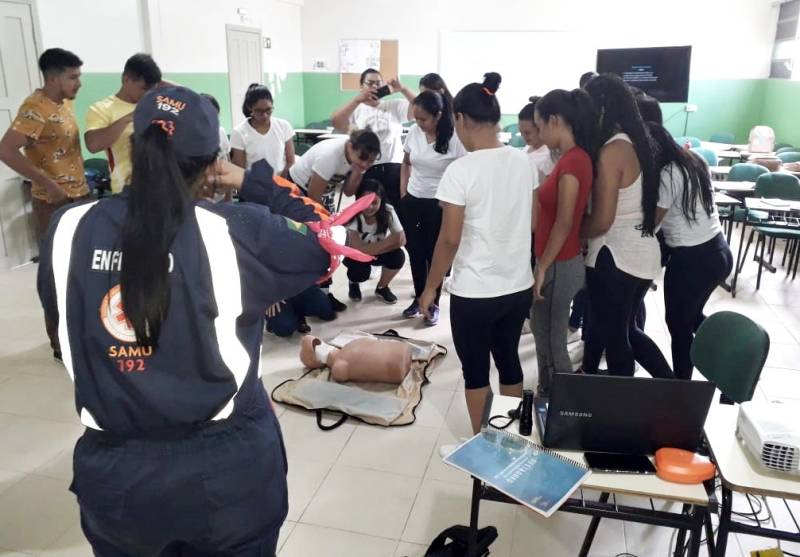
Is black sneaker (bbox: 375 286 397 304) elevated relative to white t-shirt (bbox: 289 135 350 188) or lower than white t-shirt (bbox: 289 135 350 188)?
lower

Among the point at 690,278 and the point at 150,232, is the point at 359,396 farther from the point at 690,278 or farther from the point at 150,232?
the point at 150,232

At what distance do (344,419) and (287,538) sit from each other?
0.81m

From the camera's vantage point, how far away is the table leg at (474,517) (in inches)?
62.9

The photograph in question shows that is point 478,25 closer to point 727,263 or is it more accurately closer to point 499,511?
point 727,263

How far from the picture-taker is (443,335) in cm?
394

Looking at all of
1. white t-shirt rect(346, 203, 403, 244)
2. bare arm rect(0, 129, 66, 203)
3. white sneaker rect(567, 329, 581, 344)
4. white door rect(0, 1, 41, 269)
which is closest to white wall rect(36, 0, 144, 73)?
white door rect(0, 1, 41, 269)

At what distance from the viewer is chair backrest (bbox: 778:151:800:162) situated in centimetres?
677

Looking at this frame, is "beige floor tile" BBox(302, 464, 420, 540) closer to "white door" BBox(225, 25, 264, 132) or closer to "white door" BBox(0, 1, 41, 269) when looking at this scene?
"white door" BBox(0, 1, 41, 269)

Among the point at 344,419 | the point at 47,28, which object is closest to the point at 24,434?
the point at 344,419

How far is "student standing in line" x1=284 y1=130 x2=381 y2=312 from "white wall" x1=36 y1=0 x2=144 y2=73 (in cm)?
285

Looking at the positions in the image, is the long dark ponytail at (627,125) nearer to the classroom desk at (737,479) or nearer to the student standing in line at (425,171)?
the classroom desk at (737,479)

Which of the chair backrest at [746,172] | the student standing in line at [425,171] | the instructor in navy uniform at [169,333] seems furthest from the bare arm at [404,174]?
the chair backrest at [746,172]

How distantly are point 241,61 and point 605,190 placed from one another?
269 inches

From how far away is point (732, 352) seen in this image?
2123 millimetres
